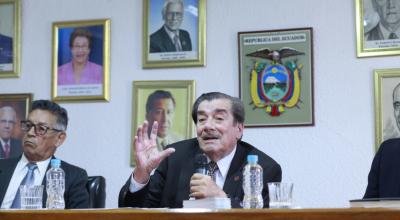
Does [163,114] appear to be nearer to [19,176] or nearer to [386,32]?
[19,176]

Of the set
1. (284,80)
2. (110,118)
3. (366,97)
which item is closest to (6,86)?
(110,118)

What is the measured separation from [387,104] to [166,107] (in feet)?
4.75

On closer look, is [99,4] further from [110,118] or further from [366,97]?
[366,97]

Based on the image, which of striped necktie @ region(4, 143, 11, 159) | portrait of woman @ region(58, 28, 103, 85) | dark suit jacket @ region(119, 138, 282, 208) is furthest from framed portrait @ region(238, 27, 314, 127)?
striped necktie @ region(4, 143, 11, 159)

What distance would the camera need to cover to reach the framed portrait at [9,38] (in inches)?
197

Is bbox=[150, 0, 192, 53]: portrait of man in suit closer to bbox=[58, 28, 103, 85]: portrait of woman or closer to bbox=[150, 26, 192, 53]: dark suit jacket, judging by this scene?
bbox=[150, 26, 192, 53]: dark suit jacket

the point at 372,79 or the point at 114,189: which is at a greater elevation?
the point at 372,79

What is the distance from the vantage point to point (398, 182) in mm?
3189

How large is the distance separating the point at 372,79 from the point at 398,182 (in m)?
1.25

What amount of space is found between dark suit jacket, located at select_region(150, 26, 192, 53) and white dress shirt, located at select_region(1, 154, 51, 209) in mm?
1157

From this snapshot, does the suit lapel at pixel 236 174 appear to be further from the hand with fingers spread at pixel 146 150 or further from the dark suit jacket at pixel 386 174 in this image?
the dark suit jacket at pixel 386 174

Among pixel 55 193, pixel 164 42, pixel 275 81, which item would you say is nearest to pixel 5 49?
pixel 164 42

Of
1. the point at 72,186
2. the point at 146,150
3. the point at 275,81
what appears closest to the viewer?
the point at 146,150

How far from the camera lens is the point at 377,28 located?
14.3 feet
